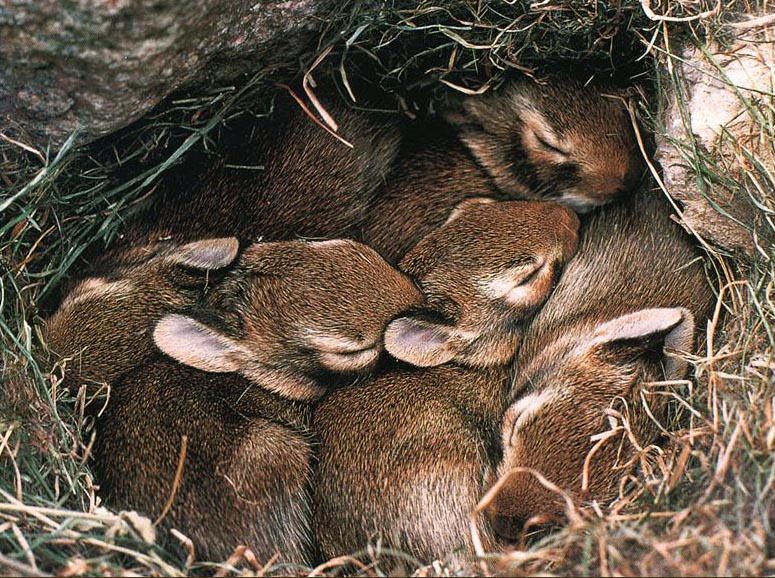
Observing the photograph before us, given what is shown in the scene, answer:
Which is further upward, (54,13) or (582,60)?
(54,13)

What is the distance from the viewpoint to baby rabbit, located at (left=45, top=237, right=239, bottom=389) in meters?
3.08

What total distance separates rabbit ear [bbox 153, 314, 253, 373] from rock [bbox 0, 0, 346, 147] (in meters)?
0.78

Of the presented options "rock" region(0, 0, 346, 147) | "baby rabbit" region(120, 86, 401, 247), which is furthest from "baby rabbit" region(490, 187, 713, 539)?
"rock" region(0, 0, 346, 147)

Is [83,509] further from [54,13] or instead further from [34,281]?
[54,13]

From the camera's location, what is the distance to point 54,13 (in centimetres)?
234

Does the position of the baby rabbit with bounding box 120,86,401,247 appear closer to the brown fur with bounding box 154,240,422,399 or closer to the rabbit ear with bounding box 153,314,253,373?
the brown fur with bounding box 154,240,422,399

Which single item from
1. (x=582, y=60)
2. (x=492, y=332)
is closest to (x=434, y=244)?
(x=492, y=332)

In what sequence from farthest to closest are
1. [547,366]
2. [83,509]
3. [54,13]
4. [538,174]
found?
[538,174], [547,366], [83,509], [54,13]

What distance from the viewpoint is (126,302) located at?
3.17m

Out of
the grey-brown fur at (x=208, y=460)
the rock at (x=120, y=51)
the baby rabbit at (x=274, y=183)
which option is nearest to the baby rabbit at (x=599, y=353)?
the grey-brown fur at (x=208, y=460)

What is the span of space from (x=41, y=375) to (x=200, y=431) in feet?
1.96

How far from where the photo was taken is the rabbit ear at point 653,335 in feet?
9.80

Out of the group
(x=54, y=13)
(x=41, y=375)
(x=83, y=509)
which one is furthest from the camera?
(x=41, y=375)

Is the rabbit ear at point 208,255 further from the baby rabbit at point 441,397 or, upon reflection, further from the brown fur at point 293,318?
the baby rabbit at point 441,397
